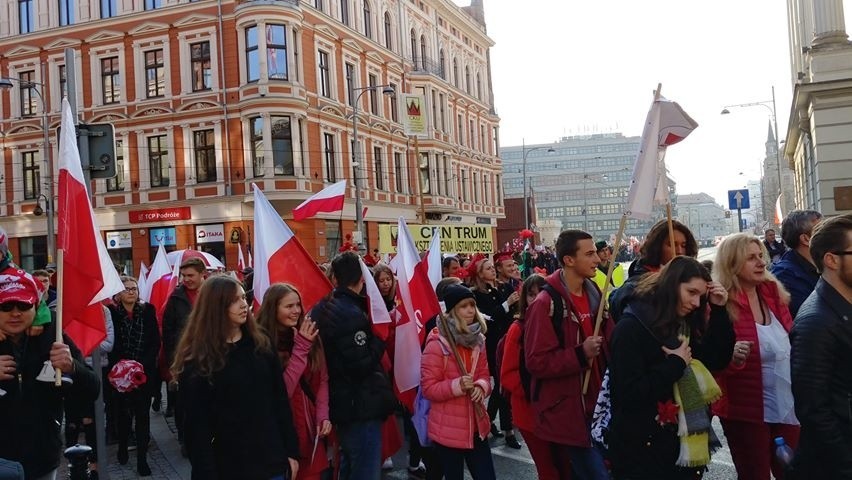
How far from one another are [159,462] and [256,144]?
25888 millimetres

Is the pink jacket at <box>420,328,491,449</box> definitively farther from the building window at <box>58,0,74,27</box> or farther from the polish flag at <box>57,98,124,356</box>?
the building window at <box>58,0,74,27</box>

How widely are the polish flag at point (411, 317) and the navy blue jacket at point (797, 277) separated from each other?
8.15 feet

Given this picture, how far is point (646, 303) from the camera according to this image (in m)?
3.89

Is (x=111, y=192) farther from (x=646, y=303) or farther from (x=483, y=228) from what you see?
(x=646, y=303)

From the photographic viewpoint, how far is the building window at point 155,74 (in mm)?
34031

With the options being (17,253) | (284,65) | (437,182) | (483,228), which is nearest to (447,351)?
(483,228)

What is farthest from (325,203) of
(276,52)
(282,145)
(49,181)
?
(49,181)

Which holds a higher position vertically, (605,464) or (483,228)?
(483,228)

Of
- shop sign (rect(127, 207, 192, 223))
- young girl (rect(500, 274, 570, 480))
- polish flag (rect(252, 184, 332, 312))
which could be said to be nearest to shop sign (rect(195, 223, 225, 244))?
shop sign (rect(127, 207, 192, 223))

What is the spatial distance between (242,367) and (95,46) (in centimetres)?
3470

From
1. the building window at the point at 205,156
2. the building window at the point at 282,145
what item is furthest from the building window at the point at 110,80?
the building window at the point at 282,145

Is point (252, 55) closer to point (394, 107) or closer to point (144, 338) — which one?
point (394, 107)

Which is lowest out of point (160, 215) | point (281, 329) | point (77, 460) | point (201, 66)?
point (77, 460)

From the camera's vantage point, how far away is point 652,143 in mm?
5023
